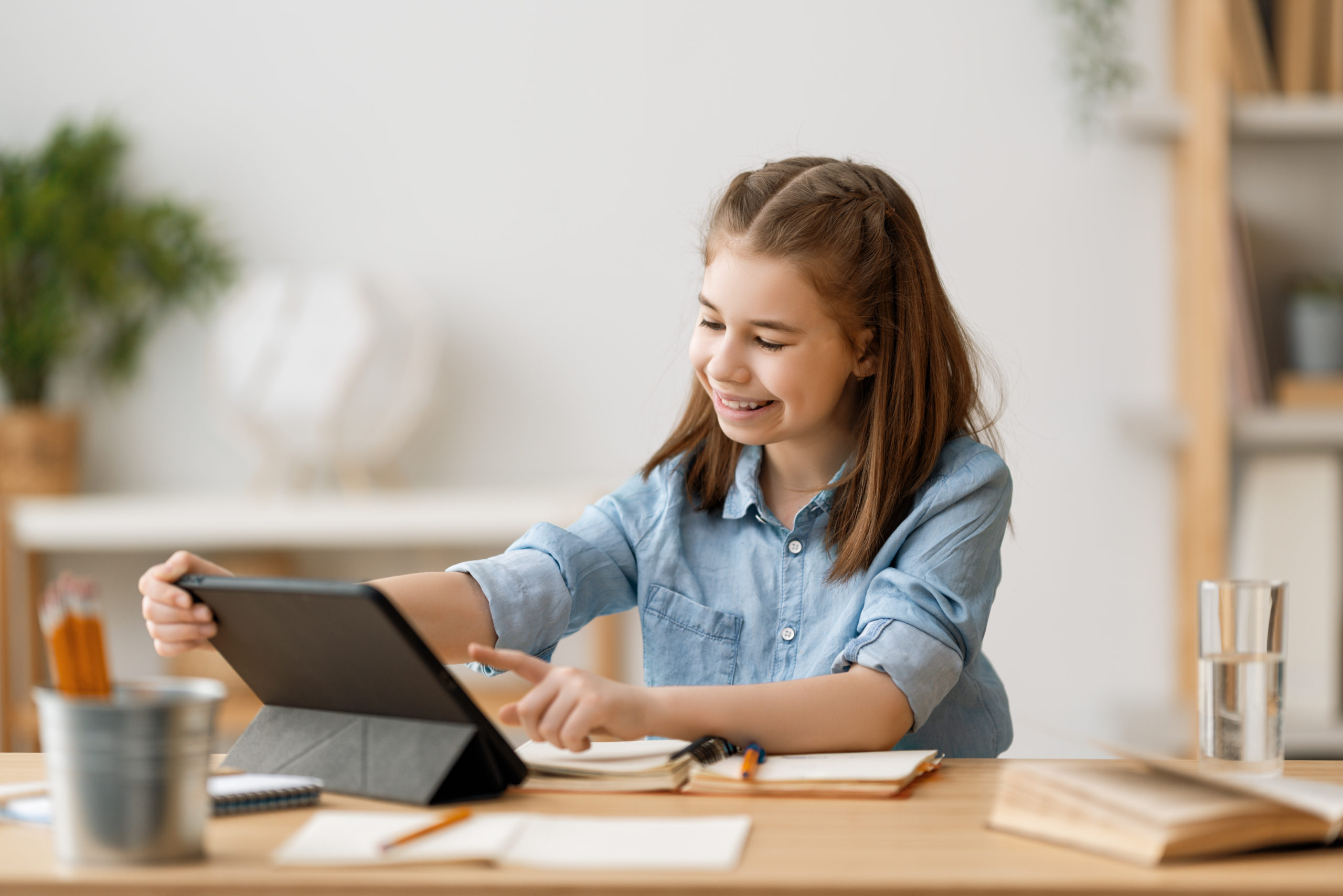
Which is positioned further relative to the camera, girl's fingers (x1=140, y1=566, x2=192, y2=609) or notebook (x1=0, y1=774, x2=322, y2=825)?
girl's fingers (x1=140, y1=566, x2=192, y2=609)

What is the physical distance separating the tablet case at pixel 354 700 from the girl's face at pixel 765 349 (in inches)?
16.5

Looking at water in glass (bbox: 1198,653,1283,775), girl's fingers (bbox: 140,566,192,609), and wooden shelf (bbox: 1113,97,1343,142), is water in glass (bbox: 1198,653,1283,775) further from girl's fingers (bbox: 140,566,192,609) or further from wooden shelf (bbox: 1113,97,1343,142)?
wooden shelf (bbox: 1113,97,1343,142)

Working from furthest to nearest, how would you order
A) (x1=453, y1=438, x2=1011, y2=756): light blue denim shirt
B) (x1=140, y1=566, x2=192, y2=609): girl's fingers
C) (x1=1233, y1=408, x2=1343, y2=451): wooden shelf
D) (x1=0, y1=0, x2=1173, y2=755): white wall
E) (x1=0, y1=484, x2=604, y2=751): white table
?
1. (x1=0, y1=0, x2=1173, y2=755): white wall
2. (x1=0, y1=484, x2=604, y2=751): white table
3. (x1=1233, y1=408, x2=1343, y2=451): wooden shelf
4. (x1=453, y1=438, x2=1011, y2=756): light blue denim shirt
5. (x1=140, y1=566, x2=192, y2=609): girl's fingers

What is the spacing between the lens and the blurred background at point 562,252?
2.32 meters

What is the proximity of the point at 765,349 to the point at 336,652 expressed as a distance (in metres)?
0.48

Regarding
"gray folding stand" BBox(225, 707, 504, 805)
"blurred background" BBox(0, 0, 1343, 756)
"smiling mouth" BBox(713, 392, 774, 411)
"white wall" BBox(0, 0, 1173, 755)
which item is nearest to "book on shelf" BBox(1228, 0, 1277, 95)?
"blurred background" BBox(0, 0, 1343, 756)

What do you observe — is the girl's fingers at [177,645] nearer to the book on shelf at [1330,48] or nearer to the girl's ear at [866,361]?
the girl's ear at [866,361]

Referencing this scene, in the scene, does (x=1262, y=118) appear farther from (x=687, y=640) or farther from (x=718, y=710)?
(x=718, y=710)

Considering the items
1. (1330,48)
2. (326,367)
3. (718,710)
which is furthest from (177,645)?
(1330,48)

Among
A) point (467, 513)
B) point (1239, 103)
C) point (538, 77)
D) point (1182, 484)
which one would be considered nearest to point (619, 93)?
point (538, 77)

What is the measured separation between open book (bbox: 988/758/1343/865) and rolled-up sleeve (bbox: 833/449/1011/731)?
227 millimetres

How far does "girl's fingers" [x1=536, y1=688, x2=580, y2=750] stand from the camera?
84 centimetres

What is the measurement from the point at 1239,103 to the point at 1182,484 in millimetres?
662

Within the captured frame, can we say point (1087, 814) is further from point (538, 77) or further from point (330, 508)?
point (538, 77)
